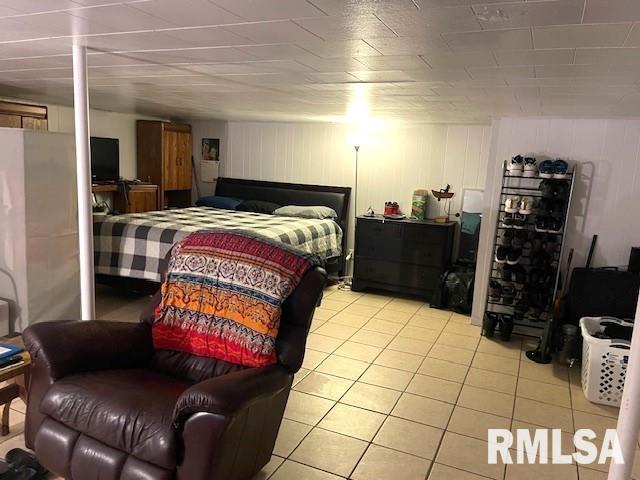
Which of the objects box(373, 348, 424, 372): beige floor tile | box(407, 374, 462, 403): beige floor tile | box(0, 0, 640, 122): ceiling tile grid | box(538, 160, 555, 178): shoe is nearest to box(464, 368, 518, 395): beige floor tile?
box(407, 374, 462, 403): beige floor tile

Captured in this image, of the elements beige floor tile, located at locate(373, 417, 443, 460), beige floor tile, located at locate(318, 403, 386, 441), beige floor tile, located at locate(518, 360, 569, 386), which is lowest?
beige floor tile, located at locate(318, 403, 386, 441)

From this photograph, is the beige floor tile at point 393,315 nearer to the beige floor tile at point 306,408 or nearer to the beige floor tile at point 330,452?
the beige floor tile at point 306,408

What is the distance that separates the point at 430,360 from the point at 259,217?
108 inches

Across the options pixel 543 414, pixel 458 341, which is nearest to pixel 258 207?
pixel 458 341

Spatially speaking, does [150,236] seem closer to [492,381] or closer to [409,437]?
[409,437]

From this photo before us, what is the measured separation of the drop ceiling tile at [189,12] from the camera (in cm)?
167

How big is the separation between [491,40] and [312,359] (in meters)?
2.49

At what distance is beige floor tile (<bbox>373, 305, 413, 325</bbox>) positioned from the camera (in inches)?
181

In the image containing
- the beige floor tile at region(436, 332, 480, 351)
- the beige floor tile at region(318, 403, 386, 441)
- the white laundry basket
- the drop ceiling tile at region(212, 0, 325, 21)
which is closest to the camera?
the drop ceiling tile at region(212, 0, 325, 21)

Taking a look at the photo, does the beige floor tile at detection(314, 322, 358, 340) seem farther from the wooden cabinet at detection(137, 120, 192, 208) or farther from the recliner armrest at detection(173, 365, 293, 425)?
the wooden cabinet at detection(137, 120, 192, 208)

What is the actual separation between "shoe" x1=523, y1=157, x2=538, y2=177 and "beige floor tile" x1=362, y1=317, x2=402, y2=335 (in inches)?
69.1

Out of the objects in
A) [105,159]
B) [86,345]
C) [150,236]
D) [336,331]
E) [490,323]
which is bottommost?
[336,331]

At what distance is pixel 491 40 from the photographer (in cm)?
185

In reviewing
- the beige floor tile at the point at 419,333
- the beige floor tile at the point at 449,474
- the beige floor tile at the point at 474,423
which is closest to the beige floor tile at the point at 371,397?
the beige floor tile at the point at 474,423
